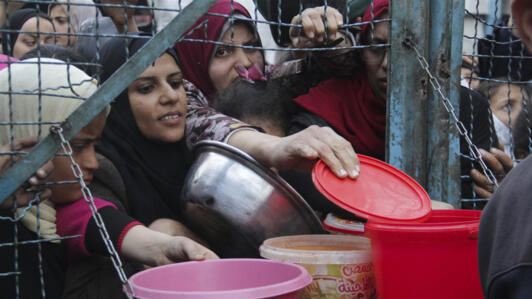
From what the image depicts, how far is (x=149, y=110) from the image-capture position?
2.32 m

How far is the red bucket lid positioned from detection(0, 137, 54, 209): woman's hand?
76cm

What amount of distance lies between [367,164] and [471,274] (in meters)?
0.49

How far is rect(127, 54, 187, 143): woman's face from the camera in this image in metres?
2.31

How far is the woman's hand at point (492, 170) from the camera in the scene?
7.01ft

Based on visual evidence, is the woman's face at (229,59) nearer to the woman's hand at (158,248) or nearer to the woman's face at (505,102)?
the woman's hand at (158,248)

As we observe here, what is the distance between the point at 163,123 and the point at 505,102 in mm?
2365

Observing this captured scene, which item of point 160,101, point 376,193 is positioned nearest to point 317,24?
point 376,193

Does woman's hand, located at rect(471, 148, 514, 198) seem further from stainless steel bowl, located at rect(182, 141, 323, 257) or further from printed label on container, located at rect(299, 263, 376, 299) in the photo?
printed label on container, located at rect(299, 263, 376, 299)

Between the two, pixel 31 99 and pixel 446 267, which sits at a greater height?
pixel 31 99

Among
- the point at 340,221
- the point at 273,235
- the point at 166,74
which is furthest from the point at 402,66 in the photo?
the point at 166,74

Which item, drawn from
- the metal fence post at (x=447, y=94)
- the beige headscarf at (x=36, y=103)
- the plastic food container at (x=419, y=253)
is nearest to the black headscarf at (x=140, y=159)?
the beige headscarf at (x=36, y=103)

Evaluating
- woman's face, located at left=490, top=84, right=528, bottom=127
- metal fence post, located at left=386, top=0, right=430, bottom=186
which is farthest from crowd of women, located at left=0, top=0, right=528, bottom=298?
woman's face, located at left=490, top=84, right=528, bottom=127

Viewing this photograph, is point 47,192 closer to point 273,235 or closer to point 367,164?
point 273,235

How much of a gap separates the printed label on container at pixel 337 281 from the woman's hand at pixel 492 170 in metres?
0.82
